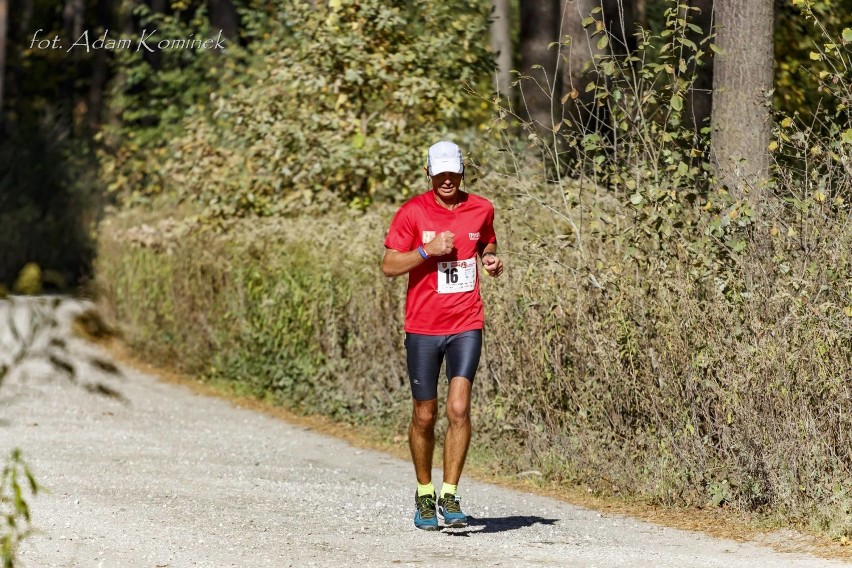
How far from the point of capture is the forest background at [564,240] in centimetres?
939

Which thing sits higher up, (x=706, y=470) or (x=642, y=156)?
(x=642, y=156)

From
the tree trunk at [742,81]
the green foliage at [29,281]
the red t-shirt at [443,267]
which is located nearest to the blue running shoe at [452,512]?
the red t-shirt at [443,267]

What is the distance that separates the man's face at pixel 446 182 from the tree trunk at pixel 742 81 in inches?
114

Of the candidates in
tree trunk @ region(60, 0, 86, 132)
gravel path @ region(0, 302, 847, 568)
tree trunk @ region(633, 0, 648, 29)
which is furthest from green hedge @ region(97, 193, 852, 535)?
tree trunk @ region(60, 0, 86, 132)

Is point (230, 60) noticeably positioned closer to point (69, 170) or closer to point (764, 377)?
point (764, 377)

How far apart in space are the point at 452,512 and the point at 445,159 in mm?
2010

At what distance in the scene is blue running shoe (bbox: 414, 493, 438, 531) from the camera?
29.6 feet

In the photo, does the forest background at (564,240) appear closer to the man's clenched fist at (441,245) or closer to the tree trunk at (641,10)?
the tree trunk at (641,10)

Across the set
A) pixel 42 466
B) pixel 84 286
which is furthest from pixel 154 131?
pixel 84 286

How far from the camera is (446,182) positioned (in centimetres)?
879

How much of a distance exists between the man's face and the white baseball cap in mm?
45

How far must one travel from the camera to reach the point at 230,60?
2273 cm

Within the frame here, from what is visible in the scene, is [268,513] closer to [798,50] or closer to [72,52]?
[798,50]

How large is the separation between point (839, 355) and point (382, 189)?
9.42 metres
